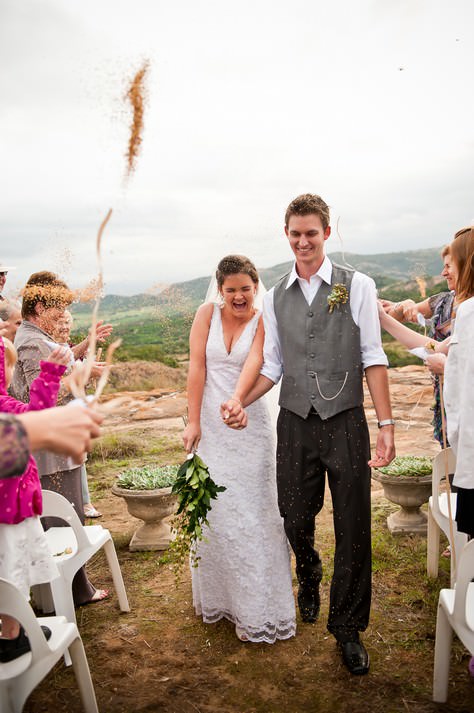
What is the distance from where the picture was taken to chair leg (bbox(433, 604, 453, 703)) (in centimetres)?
288

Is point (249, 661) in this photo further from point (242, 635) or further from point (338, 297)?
point (338, 297)

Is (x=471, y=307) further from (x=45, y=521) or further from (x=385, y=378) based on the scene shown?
(x=45, y=521)

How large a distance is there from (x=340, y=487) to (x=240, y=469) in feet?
2.25

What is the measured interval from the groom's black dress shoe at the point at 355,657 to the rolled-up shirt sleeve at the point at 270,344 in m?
1.55

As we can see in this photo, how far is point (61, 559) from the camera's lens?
357 centimetres

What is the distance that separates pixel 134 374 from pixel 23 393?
30.0 ft

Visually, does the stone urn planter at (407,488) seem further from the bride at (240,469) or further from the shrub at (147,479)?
the shrub at (147,479)

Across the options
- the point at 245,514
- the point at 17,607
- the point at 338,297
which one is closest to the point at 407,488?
Answer: the point at 245,514

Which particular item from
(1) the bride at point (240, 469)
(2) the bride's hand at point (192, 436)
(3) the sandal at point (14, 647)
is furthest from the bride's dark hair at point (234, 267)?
(3) the sandal at point (14, 647)

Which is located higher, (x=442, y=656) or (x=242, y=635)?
(x=442, y=656)

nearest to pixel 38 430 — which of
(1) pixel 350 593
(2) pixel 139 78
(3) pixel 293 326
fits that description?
(2) pixel 139 78

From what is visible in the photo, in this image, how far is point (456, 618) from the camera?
8.74 feet

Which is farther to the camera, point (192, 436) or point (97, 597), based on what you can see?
point (97, 597)

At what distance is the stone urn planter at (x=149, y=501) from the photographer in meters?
5.02
